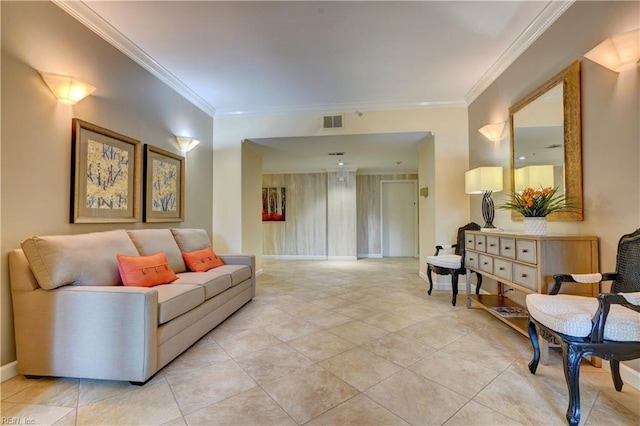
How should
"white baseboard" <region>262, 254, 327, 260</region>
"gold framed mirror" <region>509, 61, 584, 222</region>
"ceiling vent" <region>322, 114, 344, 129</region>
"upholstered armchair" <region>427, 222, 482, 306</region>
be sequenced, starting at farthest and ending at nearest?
"white baseboard" <region>262, 254, 327, 260</region> < "ceiling vent" <region>322, 114, 344, 129</region> < "upholstered armchair" <region>427, 222, 482, 306</region> < "gold framed mirror" <region>509, 61, 584, 222</region>

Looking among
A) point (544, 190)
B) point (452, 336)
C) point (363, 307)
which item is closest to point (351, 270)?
point (363, 307)

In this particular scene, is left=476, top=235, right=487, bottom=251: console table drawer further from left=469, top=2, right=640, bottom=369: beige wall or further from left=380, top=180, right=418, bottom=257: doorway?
left=380, top=180, right=418, bottom=257: doorway

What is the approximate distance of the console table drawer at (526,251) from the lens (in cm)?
208

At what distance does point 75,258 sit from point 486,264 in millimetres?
3472

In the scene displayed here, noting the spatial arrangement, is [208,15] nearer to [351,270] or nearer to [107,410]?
[107,410]

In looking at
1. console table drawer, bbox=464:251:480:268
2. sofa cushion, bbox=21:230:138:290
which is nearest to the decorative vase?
console table drawer, bbox=464:251:480:268

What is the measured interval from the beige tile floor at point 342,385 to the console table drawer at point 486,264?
0.53 metres

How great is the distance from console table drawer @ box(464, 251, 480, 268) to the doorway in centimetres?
446

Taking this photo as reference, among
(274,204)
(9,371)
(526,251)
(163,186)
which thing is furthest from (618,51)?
(274,204)

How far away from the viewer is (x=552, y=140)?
2416 millimetres

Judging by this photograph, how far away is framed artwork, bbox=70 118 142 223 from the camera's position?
7.54 ft

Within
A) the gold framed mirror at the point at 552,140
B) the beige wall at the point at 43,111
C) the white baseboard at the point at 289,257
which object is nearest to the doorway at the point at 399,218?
the white baseboard at the point at 289,257

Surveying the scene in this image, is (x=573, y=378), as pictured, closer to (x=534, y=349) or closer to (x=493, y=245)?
(x=534, y=349)

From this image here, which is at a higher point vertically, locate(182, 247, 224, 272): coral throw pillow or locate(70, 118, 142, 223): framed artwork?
locate(70, 118, 142, 223): framed artwork
